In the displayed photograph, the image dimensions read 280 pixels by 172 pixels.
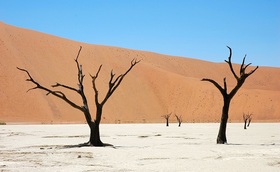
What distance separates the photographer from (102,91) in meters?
82.4

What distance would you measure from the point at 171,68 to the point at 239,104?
34.6 m

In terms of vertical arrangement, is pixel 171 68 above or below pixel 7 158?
above

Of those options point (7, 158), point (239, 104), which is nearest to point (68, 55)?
point (239, 104)

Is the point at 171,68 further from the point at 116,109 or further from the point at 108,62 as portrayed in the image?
the point at 116,109

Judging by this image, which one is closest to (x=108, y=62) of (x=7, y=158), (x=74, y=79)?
(x=74, y=79)

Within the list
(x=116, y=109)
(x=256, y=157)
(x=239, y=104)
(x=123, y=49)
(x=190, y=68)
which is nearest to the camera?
(x=256, y=157)

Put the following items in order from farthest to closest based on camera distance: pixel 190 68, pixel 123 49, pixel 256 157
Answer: pixel 190 68
pixel 123 49
pixel 256 157

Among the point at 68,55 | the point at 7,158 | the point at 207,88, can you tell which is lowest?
the point at 7,158

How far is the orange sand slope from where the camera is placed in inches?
2648

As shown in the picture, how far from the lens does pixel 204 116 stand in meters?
80.3

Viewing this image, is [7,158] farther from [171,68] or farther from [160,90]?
[171,68]

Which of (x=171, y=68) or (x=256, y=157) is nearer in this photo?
(x=256, y=157)

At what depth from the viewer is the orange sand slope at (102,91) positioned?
6725 centimetres

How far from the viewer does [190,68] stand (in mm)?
121312
